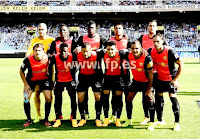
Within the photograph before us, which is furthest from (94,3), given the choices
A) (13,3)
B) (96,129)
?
(96,129)

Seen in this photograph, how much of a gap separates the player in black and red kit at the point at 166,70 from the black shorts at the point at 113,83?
2.51 feet

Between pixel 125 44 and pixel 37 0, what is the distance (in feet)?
127

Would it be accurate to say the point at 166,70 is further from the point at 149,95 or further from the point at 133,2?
the point at 133,2

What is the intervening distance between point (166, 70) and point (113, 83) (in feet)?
3.78

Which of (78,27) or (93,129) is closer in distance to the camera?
(93,129)

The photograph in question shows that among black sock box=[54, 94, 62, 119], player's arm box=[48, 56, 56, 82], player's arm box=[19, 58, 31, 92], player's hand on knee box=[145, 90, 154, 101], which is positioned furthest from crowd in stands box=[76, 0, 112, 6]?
player's hand on knee box=[145, 90, 154, 101]

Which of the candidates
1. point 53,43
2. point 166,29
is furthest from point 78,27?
point 53,43

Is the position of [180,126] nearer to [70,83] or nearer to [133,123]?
[133,123]

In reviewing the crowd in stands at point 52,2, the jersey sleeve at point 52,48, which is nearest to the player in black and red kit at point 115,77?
the jersey sleeve at point 52,48

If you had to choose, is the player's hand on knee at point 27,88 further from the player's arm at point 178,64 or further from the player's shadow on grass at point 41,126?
the player's arm at point 178,64

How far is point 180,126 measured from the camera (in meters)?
5.51

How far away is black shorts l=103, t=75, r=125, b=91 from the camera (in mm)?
5645

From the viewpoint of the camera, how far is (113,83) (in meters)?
5.66

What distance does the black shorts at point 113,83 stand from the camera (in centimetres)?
564
